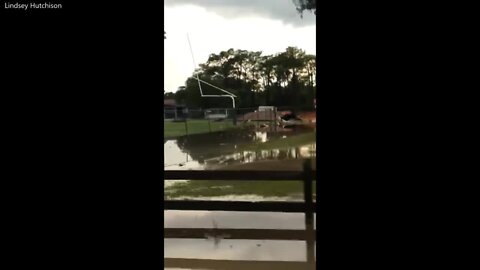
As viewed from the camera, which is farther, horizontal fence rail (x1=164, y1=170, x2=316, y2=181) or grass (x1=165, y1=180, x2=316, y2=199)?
grass (x1=165, y1=180, x2=316, y2=199)

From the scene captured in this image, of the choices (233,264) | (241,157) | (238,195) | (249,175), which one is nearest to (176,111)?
(241,157)

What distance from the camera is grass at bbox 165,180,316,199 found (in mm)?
2988

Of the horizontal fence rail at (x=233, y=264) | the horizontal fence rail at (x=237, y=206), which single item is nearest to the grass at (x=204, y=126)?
the horizontal fence rail at (x=233, y=264)

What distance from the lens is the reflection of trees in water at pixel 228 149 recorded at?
7.26ft

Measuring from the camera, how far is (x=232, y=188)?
305 cm

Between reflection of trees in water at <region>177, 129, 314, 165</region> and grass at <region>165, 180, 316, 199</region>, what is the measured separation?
0.99 feet

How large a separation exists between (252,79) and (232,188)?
106 cm
